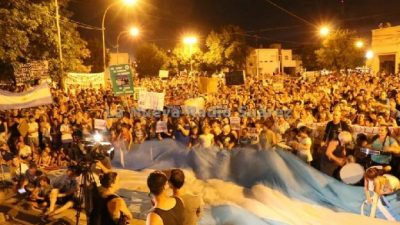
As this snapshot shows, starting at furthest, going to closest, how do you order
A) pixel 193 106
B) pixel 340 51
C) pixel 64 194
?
pixel 340 51 → pixel 193 106 → pixel 64 194

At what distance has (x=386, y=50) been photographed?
44.7 m

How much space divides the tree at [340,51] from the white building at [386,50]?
253 inches

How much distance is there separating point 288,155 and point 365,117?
145 inches

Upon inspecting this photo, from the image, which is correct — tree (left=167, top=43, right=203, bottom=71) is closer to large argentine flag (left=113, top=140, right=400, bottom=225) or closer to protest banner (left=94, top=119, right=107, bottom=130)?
protest banner (left=94, top=119, right=107, bottom=130)

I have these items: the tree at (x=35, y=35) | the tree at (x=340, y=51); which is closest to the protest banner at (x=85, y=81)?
the tree at (x=35, y=35)

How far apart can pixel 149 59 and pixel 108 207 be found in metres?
65.4

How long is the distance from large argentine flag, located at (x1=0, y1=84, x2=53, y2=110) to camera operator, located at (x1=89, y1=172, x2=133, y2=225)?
7.72 metres

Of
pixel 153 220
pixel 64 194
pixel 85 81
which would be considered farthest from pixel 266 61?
pixel 153 220

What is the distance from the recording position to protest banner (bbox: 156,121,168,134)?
1270 centimetres

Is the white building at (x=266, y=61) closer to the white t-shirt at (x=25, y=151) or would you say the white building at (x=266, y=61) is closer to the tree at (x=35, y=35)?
the tree at (x=35, y=35)

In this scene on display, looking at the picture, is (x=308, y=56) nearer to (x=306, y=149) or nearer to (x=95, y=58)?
(x=95, y=58)

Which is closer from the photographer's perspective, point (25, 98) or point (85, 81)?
point (25, 98)

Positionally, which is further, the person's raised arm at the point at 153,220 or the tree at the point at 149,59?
the tree at the point at 149,59

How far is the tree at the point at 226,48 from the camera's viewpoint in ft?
178
